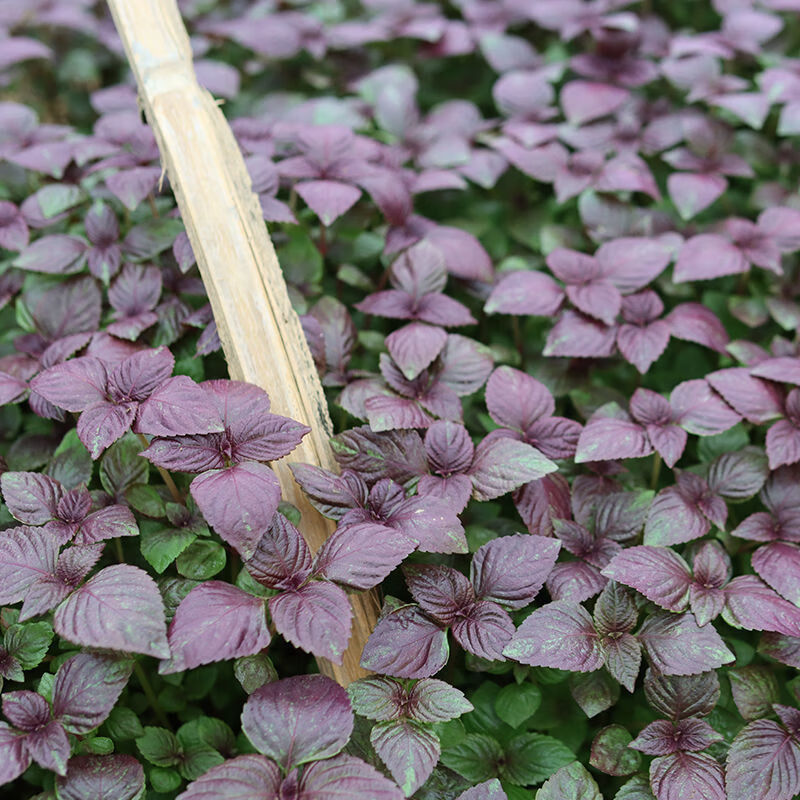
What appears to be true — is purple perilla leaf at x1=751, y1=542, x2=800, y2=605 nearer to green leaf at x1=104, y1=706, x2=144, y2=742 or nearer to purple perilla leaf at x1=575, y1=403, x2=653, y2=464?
purple perilla leaf at x1=575, y1=403, x2=653, y2=464

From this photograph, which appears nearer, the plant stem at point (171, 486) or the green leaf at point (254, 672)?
the green leaf at point (254, 672)

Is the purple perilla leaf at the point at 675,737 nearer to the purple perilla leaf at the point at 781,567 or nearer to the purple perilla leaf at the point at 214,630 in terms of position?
the purple perilla leaf at the point at 781,567

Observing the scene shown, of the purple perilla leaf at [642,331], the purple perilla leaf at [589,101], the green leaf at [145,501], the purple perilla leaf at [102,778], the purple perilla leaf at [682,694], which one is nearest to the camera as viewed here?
the purple perilla leaf at [102,778]

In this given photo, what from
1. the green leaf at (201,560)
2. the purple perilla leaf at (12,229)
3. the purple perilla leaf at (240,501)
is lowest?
the green leaf at (201,560)

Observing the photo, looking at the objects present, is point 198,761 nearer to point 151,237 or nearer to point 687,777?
point 687,777

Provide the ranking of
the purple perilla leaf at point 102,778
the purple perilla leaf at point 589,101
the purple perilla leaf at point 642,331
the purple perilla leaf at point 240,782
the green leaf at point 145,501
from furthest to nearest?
the purple perilla leaf at point 589,101
the purple perilla leaf at point 642,331
the green leaf at point 145,501
the purple perilla leaf at point 102,778
the purple perilla leaf at point 240,782

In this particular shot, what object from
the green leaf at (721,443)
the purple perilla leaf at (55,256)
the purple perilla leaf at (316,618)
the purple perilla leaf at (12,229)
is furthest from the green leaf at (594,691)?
the purple perilla leaf at (12,229)

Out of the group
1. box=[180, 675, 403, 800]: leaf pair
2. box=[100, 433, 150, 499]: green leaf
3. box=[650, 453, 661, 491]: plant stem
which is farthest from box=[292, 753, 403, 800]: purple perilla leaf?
box=[650, 453, 661, 491]: plant stem

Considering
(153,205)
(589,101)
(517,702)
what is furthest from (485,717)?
(589,101)
